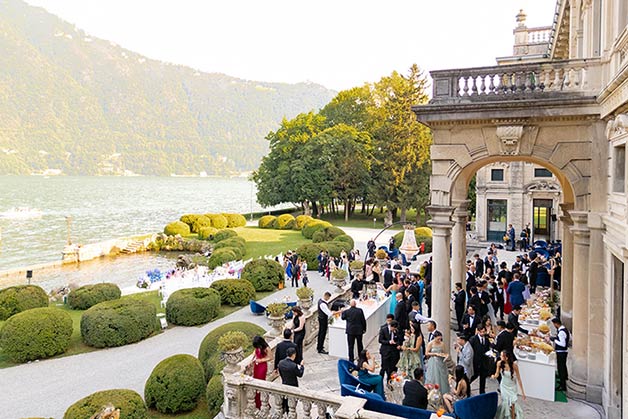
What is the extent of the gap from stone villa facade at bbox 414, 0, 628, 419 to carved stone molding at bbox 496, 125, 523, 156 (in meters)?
0.02

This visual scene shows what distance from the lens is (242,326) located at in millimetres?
13531

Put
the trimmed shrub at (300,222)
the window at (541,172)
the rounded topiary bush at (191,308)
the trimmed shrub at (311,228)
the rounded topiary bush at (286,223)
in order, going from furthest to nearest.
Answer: the rounded topiary bush at (286,223)
the trimmed shrub at (300,222)
the trimmed shrub at (311,228)
the window at (541,172)
the rounded topiary bush at (191,308)

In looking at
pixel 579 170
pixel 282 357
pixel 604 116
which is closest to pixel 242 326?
pixel 282 357

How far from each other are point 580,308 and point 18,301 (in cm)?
2131

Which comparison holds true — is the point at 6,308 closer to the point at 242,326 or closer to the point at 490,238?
the point at 242,326

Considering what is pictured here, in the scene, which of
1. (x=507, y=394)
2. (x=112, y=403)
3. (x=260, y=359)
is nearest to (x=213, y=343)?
(x=112, y=403)

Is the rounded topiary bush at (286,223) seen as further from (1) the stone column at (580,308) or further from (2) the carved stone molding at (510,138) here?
(1) the stone column at (580,308)

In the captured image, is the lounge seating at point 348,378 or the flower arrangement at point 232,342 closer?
the lounge seating at point 348,378

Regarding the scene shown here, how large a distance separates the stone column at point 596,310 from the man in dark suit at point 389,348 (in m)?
3.81

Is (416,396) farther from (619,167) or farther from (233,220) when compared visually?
(233,220)

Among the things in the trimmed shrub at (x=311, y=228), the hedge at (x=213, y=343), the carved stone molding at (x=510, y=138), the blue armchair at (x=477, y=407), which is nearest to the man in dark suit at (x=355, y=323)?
the hedge at (x=213, y=343)

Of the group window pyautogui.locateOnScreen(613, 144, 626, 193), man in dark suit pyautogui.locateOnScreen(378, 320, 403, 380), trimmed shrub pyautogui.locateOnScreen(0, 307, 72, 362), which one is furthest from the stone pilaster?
trimmed shrub pyautogui.locateOnScreen(0, 307, 72, 362)

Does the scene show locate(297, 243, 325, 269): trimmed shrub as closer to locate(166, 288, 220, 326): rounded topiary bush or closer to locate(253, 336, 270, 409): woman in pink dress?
locate(166, 288, 220, 326): rounded topiary bush

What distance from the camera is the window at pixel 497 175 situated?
35.7m
